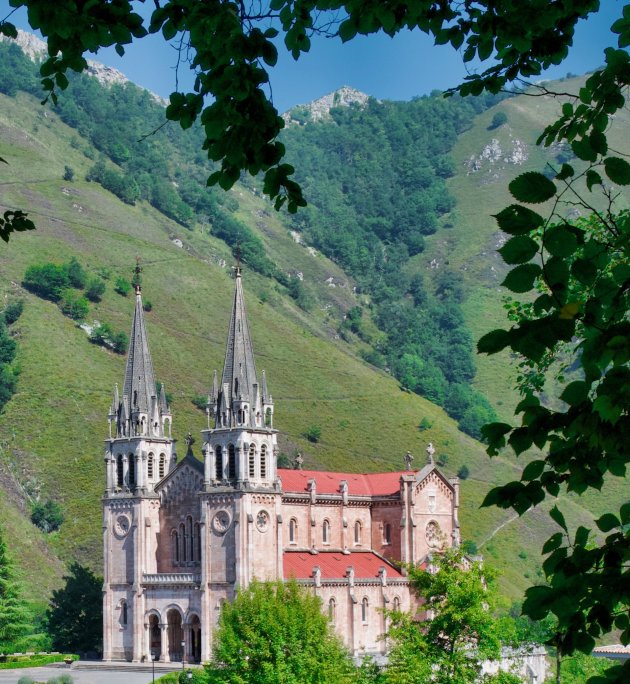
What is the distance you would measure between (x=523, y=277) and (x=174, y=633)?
2992 inches

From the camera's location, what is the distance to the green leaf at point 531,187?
28.4 ft

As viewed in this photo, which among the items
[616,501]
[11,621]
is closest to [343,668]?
[11,621]

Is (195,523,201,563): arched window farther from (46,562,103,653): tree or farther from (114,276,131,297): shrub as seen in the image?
(114,276,131,297): shrub

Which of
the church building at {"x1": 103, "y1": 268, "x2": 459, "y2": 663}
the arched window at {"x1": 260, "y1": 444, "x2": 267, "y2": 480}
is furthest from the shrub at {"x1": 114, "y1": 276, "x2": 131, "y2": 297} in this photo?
the arched window at {"x1": 260, "y1": 444, "x2": 267, "y2": 480}

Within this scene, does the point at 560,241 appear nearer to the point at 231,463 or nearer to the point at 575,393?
the point at 575,393

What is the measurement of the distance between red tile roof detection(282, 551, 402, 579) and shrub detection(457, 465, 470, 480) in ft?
228

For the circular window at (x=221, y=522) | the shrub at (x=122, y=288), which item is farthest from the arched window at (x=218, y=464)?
the shrub at (x=122, y=288)

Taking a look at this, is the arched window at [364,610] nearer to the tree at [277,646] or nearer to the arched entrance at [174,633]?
the arched entrance at [174,633]

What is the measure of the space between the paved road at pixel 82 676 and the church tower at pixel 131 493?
187 inches

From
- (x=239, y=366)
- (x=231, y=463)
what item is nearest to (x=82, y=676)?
(x=231, y=463)

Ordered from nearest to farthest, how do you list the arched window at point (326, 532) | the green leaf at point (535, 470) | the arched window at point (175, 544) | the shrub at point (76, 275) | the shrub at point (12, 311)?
the green leaf at point (535, 470)
the arched window at point (175, 544)
the arched window at point (326, 532)
the shrub at point (12, 311)
the shrub at point (76, 275)

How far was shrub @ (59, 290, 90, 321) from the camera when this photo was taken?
16012cm

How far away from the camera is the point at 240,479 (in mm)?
79750

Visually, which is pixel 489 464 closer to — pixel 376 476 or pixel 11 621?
pixel 376 476
